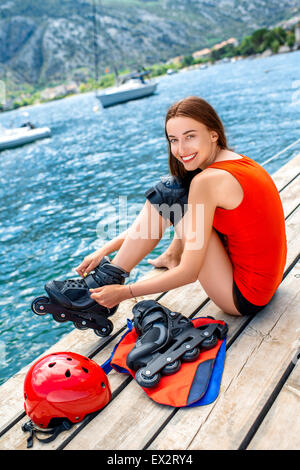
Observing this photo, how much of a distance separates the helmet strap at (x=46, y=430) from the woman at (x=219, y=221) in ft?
2.13

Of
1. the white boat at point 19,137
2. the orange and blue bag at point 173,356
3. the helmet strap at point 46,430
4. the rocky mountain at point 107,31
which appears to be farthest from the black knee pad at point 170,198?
the rocky mountain at point 107,31

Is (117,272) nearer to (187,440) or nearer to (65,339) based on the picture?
(65,339)

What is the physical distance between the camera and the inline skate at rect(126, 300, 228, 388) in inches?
76.3

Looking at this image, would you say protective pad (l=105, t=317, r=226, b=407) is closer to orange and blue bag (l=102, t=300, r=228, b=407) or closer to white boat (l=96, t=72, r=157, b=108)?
orange and blue bag (l=102, t=300, r=228, b=407)

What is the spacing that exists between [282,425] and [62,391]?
38.3 inches

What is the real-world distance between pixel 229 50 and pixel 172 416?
98.2 m

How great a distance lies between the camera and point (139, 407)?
1.86 metres

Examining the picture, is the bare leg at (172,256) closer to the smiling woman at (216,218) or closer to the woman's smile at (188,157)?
the smiling woman at (216,218)

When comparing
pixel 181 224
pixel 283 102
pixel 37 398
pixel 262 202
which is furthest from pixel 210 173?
pixel 283 102

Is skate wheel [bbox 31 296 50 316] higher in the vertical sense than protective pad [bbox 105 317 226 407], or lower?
higher

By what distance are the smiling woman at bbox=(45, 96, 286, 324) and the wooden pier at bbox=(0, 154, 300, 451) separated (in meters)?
0.20

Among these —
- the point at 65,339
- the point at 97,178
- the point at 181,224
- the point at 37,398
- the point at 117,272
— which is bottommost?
the point at 97,178

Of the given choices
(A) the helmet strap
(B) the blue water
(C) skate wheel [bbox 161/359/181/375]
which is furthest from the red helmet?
(B) the blue water

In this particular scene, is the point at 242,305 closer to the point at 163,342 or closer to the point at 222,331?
the point at 222,331
